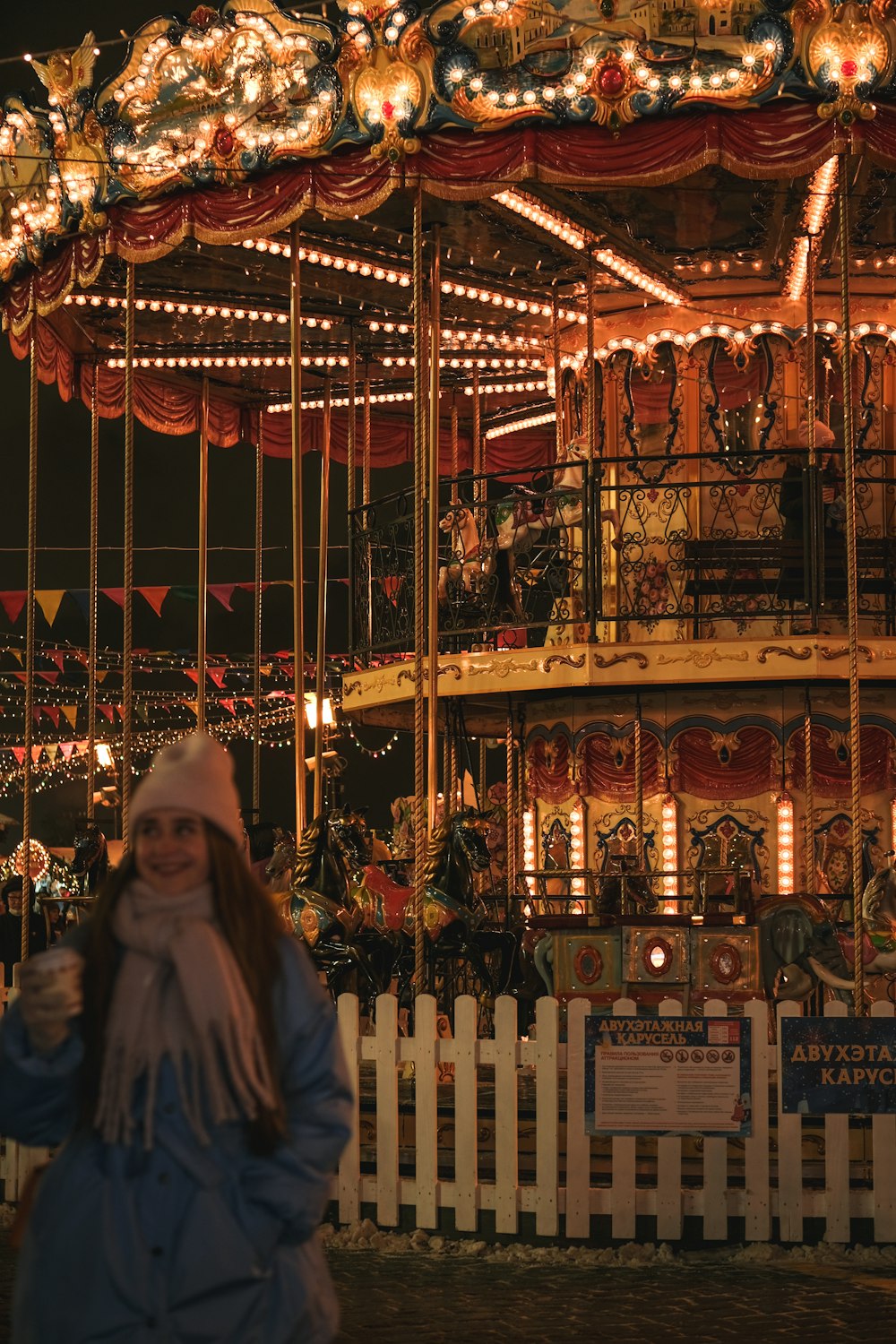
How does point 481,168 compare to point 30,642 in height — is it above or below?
above

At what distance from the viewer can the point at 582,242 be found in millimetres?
13883

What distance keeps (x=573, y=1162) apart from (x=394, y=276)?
801 centimetres

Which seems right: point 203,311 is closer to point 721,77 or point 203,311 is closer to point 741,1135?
point 721,77

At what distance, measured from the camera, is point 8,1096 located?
376 cm

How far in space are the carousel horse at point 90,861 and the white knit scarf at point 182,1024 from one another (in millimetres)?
10863

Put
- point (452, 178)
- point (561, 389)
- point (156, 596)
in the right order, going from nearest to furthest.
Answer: point (452, 178), point (561, 389), point (156, 596)

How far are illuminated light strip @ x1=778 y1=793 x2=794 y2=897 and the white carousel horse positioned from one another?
292cm

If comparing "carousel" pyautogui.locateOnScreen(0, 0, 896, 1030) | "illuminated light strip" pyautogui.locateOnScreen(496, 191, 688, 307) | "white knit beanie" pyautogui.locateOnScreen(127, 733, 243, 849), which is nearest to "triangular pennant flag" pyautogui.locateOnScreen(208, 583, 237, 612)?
"carousel" pyautogui.locateOnScreen(0, 0, 896, 1030)

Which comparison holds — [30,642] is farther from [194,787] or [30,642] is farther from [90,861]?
[194,787]

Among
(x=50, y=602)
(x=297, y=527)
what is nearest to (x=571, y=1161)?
(x=297, y=527)

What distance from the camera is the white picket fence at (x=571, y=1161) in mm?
8469

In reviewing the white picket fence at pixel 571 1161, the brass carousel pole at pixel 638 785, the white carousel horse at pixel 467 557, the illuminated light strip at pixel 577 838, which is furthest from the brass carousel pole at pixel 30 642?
the brass carousel pole at pixel 638 785

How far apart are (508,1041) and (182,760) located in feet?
16.6

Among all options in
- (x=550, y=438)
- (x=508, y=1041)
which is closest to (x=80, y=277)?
(x=508, y=1041)
